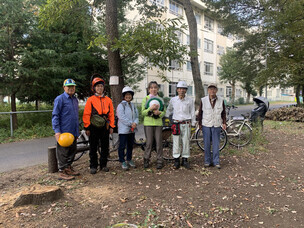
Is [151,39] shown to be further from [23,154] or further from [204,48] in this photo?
[204,48]

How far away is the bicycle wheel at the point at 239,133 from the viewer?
23.6 ft

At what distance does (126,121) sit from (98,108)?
634mm

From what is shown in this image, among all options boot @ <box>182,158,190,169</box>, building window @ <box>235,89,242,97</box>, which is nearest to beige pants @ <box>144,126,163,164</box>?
boot @ <box>182,158,190,169</box>

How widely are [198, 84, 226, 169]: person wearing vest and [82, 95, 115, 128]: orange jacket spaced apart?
84.0 inches

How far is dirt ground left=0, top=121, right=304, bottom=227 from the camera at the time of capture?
3.02 metres

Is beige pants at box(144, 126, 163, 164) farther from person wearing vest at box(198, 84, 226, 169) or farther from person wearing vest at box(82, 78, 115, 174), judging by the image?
person wearing vest at box(198, 84, 226, 169)

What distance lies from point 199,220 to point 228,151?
3835 millimetres

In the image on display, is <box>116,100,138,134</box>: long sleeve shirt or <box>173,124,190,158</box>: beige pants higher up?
<box>116,100,138,134</box>: long sleeve shirt

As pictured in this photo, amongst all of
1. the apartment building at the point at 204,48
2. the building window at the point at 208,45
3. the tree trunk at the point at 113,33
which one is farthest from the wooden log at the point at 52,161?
the building window at the point at 208,45

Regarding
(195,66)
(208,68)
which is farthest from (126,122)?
→ (208,68)

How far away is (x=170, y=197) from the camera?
3.67m

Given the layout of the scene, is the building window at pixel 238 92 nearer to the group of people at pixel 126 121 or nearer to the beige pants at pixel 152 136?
the group of people at pixel 126 121

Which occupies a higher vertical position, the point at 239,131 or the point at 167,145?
the point at 239,131

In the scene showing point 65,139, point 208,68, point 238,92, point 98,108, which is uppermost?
point 208,68
